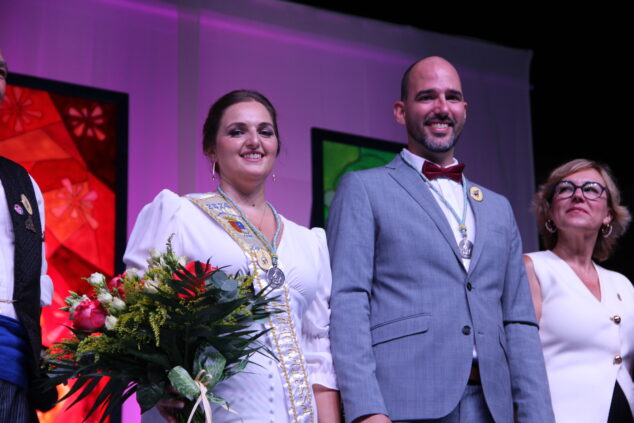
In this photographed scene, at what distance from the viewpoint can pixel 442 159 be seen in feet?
10.8

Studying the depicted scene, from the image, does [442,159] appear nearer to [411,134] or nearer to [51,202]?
[411,134]

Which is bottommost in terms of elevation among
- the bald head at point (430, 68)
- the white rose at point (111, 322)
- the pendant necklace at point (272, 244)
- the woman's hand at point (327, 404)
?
the woman's hand at point (327, 404)

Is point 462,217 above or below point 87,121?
below

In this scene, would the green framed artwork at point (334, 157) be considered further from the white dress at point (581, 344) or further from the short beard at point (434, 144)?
the short beard at point (434, 144)

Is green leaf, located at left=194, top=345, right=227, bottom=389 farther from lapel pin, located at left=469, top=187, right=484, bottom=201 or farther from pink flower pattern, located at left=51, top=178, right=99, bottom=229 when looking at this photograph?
pink flower pattern, located at left=51, top=178, right=99, bottom=229

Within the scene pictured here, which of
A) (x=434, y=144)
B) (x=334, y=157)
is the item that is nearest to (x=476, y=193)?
(x=434, y=144)

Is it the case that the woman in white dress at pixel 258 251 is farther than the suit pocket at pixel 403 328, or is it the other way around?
the suit pocket at pixel 403 328

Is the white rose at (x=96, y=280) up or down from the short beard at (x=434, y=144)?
down

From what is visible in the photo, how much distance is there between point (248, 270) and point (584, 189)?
1863 mm

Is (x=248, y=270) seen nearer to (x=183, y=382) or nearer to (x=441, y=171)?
(x=183, y=382)

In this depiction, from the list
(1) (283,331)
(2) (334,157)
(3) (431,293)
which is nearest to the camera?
(1) (283,331)

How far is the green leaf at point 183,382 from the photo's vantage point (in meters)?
2.38

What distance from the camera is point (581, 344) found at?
372cm

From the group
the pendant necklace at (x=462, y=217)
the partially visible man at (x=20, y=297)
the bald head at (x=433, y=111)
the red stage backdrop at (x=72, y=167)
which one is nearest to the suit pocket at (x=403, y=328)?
the pendant necklace at (x=462, y=217)
